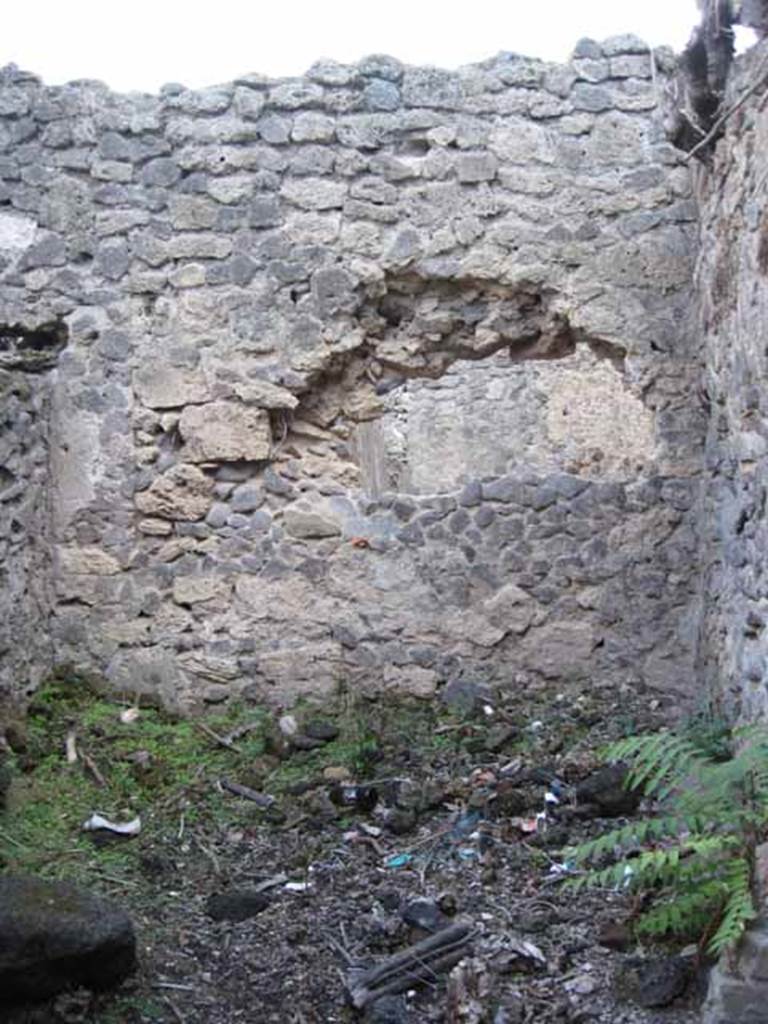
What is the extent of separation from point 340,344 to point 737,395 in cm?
187

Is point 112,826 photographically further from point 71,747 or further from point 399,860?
point 399,860

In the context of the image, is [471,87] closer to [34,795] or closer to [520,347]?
[520,347]

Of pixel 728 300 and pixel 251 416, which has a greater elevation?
pixel 728 300

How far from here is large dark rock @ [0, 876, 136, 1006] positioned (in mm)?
2875

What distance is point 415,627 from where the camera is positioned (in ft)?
17.6

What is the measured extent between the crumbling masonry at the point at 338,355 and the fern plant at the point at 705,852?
207 centimetres

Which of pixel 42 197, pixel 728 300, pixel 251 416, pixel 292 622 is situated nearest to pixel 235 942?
pixel 292 622

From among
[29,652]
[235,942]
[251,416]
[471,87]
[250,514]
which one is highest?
[471,87]

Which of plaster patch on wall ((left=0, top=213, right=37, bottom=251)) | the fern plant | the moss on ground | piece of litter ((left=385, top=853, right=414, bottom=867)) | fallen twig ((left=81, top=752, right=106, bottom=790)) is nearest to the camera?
the fern plant

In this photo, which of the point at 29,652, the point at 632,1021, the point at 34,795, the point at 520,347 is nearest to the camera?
the point at 632,1021

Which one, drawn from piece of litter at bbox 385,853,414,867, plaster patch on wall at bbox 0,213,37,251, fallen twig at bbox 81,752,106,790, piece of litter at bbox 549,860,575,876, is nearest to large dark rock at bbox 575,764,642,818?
piece of litter at bbox 549,860,575,876

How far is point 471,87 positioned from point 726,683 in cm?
301

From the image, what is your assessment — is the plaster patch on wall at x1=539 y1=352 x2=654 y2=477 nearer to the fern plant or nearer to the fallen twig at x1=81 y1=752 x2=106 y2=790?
the fern plant

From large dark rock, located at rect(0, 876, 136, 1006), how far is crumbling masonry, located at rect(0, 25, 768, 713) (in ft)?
7.39
